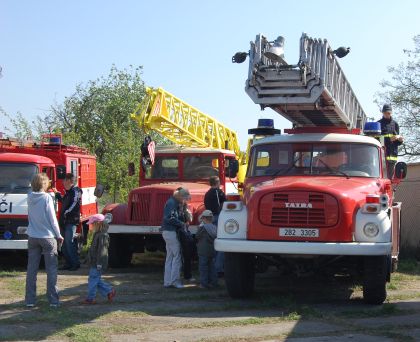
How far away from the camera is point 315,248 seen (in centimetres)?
843

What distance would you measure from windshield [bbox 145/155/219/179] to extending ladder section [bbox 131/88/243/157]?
5.67 ft

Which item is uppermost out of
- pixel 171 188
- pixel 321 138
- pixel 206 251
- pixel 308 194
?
pixel 321 138

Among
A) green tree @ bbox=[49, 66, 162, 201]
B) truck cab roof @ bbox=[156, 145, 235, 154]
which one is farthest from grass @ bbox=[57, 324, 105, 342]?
green tree @ bbox=[49, 66, 162, 201]

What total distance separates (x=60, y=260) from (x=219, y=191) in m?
4.48

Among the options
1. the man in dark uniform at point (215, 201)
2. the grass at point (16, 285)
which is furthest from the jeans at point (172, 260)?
the grass at point (16, 285)

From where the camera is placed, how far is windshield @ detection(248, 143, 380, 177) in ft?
32.1

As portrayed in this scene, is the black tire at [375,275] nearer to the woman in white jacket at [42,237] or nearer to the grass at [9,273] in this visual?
the woman in white jacket at [42,237]

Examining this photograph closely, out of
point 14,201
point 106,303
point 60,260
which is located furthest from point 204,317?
point 60,260

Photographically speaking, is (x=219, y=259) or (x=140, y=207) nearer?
(x=219, y=259)

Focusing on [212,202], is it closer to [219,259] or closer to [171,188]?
[219,259]

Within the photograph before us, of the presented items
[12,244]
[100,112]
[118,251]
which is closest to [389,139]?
[118,251]

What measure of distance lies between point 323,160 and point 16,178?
5.93 m

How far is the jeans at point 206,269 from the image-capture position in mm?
10477

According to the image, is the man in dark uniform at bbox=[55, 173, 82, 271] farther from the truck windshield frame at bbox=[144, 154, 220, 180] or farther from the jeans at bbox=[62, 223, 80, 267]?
the truck windshield frame at bbox=[144, 154, 220, 180]
